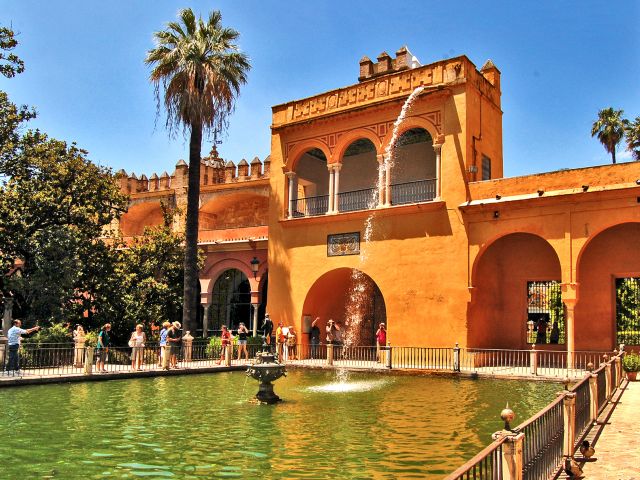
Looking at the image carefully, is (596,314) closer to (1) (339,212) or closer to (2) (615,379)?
(2) (615,379)

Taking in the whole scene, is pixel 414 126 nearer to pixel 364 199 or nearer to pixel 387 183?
pixel 387 183

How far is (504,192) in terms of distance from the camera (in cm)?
1966

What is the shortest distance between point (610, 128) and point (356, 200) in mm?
18699

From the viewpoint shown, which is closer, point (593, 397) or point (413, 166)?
point (593, 397)

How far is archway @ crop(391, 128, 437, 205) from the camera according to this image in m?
22.9

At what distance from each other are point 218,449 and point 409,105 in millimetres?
15688

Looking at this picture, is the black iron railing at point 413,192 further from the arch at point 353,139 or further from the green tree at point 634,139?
the green tree at point 634,139

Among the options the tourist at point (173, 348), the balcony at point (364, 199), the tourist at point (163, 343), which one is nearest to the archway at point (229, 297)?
the balcony at point (364, 199)

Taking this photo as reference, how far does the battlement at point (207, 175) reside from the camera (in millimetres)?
29625

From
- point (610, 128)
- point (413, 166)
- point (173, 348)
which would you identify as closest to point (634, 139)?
point (610, 128)

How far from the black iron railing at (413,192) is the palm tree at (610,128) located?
17.1 meters

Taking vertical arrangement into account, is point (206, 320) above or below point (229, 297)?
below

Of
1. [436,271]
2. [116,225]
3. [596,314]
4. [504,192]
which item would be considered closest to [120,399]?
[436,271]

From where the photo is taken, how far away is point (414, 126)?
21734 millimetres
